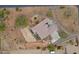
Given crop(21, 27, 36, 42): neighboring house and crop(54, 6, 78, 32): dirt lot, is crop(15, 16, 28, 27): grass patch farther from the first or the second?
crop(54, 6, 78, 32): dirt lot

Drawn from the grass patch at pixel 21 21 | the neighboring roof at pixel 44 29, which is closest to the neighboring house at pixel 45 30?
the neighboring roof at pixel 44 29

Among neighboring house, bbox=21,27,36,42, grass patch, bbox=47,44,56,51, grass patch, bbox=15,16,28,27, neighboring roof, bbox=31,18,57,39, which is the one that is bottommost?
grass patch, bbox=47,44,56,51

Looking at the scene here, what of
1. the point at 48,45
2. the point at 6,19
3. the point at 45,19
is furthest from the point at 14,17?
the point at 48,45

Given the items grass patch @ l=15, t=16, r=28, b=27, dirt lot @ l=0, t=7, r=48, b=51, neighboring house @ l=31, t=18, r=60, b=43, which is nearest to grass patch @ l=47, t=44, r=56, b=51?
neighboring house @ l=31, t=18, r=60, b=43

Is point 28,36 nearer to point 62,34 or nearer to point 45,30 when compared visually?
point 45,30

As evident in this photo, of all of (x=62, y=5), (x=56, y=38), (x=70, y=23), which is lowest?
(x=56, y=38)

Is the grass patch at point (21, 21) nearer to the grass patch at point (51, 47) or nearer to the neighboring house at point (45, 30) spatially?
the neighboring house at point (45, 30)
